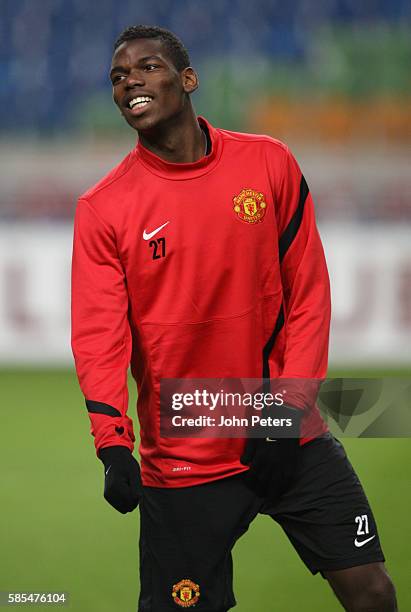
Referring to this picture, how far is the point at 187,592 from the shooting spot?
7.96 ft

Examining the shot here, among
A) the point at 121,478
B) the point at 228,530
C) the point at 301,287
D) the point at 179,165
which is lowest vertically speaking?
the point at 228,530

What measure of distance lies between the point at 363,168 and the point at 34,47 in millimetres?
3294

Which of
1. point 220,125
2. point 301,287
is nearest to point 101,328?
point 301,287

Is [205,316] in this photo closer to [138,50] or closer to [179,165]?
[179,165]

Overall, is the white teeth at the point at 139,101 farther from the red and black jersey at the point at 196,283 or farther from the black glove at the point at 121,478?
the black glove at the point at 121,478

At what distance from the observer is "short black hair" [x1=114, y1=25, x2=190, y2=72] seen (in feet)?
7.98

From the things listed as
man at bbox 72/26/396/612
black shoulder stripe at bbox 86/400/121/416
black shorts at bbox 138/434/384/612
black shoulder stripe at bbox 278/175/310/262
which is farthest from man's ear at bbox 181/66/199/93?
black shorts at bbox 138/434/384/612

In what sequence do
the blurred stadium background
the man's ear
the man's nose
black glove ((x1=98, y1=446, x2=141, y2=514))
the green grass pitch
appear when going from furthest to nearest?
the blurred stadium background
the green grass pitch
the man's ear
the man's nose
black glove ((x1=98, y1=446, x2=141, y2=514))

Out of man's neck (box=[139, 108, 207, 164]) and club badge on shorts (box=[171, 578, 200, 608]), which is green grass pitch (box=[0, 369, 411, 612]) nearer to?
club badge on shorts (box=[171, 578, 200, 608])

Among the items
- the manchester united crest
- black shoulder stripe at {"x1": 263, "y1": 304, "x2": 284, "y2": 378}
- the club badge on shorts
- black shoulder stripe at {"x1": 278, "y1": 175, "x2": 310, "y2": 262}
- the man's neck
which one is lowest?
the club badge on shorts

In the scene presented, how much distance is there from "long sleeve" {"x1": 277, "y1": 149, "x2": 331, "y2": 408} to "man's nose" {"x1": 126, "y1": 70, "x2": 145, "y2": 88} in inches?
14.9

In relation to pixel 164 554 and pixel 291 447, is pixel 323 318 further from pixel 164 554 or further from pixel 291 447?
pixel 164 554

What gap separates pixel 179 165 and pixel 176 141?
6cm

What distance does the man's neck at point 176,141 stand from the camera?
2451mm
